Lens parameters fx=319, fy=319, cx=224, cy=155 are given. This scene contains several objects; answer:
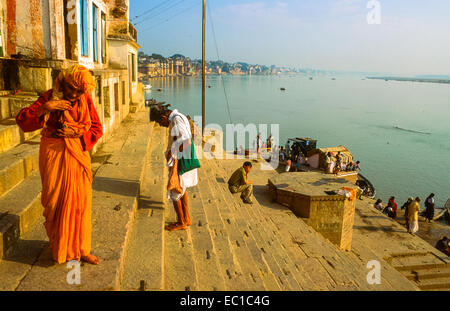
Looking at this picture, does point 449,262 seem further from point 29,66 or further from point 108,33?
point 108,33

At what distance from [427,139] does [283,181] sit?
45222mm

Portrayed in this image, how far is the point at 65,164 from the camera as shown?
2.49 metres

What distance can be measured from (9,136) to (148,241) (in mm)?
2356

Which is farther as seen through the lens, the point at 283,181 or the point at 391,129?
the point at 391,129

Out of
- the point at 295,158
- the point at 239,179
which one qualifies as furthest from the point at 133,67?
the point at 239,179

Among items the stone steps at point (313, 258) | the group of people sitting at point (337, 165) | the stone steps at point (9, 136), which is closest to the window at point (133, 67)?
the group of people sitting at point (337, 165)

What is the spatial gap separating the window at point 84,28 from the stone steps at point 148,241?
151 inches

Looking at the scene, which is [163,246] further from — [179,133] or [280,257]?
[280,257]

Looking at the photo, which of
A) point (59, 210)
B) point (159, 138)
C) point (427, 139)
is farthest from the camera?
point (427, 139)

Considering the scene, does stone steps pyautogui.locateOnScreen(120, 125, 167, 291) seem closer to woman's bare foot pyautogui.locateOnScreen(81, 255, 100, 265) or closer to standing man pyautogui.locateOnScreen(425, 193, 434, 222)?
woman's bare foot pyautogui.locateOnScreen(81, 255, 100, 265)

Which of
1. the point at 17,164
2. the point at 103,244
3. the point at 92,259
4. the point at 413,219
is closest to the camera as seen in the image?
the point at 92,259

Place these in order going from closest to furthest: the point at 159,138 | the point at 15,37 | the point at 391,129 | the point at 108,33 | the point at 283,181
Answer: the point at 15,37 → the point at 283,181 → the point at 159,138 → the point at 108,33 → the point at 391,129
